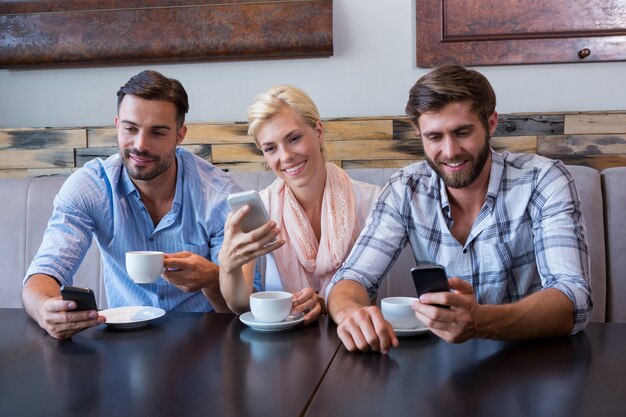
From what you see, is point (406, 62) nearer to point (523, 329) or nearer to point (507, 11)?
point (507, 11)

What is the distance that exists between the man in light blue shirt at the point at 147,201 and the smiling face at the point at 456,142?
0.60 m

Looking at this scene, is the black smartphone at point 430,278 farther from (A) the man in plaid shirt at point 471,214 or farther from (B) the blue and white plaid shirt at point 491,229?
(B) the blue and white plaid shirt at point 491,229

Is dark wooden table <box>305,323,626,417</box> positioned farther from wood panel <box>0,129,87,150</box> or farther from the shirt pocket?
wood panel <box>0,129,87,150</box>

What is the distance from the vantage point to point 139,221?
169 centimetres

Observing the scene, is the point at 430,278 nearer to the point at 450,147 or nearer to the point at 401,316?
the point at 401,316

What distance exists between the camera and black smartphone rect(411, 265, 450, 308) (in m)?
0.94

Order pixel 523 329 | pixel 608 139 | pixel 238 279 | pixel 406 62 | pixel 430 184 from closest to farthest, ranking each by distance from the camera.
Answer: pixel 523 329
pixel 238 279
pixel 430 184
pixel 608 139
pixel 406 62

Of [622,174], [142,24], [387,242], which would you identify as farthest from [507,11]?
[142,24]

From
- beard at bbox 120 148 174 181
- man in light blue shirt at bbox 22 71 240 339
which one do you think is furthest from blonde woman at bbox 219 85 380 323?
beard at bbox 120 148 174 181

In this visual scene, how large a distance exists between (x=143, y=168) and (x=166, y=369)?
0.84 meters

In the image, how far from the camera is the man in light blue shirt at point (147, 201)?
5.36ft

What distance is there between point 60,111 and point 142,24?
1.63 feet

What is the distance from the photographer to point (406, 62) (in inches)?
87.4

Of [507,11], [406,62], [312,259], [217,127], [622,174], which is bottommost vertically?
[312,259]
